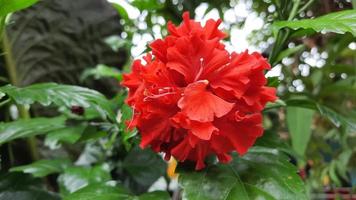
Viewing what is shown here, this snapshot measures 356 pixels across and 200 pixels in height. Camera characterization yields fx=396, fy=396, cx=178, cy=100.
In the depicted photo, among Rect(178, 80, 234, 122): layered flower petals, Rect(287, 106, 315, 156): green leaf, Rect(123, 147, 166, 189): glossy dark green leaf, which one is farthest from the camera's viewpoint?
Rect(287, 106, 315, 156): green leaf

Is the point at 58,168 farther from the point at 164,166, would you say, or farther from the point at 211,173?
the point at 211,173

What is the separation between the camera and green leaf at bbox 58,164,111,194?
90 centimetres

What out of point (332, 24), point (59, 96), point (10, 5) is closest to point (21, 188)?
point (59, 96)

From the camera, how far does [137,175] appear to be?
1072 millimetres

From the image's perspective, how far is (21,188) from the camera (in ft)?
2.90

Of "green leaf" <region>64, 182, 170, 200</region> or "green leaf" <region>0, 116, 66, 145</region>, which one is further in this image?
"green leaf" <region>0, 116, 66, 145</region>

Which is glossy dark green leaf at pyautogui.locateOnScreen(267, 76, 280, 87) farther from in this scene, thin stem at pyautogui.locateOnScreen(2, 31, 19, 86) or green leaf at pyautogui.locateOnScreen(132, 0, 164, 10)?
thin stem at pyautogui.locateOnScreen(2, 31, 19, 86)

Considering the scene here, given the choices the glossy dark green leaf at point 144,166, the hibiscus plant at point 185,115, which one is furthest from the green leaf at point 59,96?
the glossy dark green leaf at point 144,166

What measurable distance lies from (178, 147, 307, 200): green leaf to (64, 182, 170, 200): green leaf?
0.11 m

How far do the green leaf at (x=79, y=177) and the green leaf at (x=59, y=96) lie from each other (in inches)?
8.8

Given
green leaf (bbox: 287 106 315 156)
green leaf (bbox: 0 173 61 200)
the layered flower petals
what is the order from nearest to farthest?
the layered flower petals → green leaf (bbox: 0 173 61 200) → green leaf (bbox: 287 106 315 156)

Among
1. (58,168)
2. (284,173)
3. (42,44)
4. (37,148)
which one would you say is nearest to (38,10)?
(42,44)

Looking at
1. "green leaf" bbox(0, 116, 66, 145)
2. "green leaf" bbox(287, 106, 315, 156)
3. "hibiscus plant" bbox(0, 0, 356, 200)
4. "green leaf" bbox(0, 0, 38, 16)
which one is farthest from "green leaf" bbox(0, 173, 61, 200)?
"green leaf" bbox(287, 106, 315, 156)

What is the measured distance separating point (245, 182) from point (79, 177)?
0.49 m
